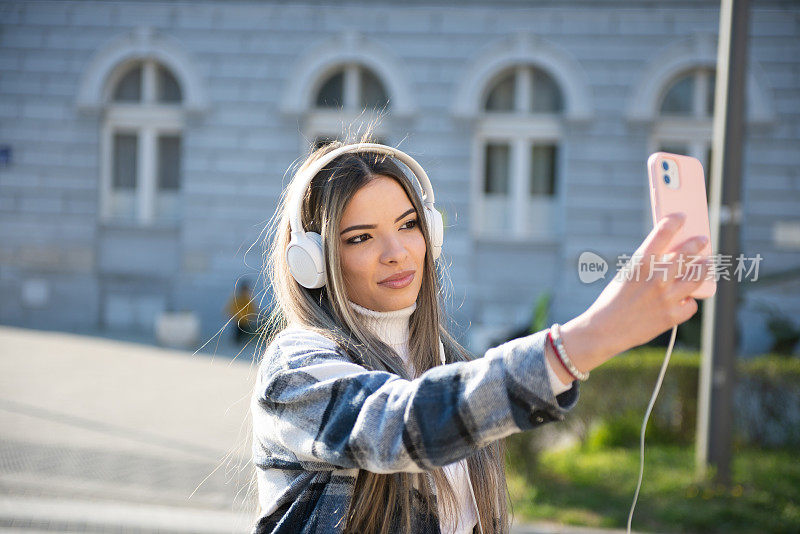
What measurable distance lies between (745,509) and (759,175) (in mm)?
10220

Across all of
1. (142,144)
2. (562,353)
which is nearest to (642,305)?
(562,353)

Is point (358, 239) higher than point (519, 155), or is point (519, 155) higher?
point (519, 155)

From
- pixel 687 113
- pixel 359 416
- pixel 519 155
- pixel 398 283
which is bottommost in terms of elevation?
pixel 359 416

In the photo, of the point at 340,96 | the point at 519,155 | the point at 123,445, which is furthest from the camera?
the point at 340,96

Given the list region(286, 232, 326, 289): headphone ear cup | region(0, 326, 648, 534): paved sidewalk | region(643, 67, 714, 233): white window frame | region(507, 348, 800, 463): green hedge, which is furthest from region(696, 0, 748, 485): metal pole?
region(643, 67, 714, 233): white window frame

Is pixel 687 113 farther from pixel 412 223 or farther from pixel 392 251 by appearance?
pixel 392 251

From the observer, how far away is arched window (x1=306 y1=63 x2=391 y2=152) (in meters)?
14.9

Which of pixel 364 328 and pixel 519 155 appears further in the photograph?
pixel 519 155

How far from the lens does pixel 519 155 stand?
14.8 m

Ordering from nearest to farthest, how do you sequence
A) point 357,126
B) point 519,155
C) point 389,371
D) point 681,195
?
point 681,195, point 389,371, point 357,126, point 519,155

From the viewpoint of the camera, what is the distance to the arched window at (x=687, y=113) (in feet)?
46.3

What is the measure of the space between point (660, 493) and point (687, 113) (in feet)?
35.1

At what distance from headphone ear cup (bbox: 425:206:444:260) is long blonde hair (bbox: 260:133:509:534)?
0.04 m

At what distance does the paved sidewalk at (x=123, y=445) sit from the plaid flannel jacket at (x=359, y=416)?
685mm
